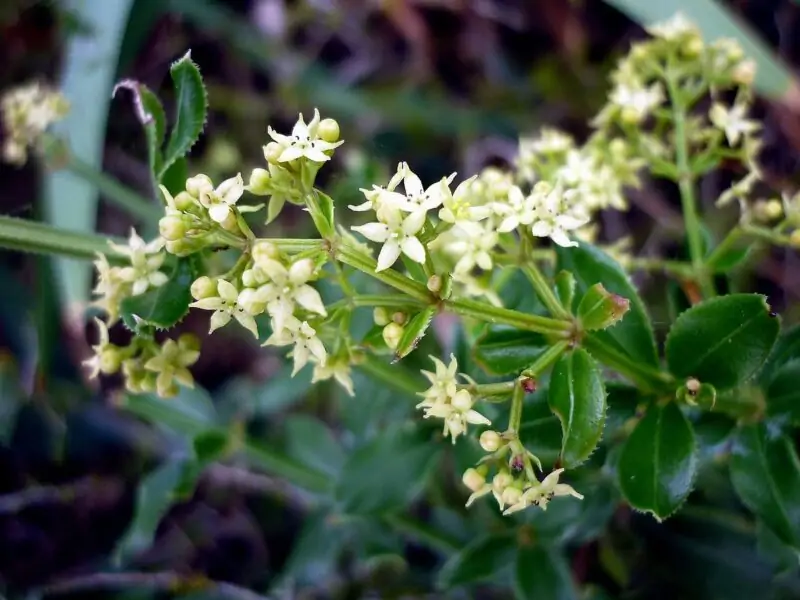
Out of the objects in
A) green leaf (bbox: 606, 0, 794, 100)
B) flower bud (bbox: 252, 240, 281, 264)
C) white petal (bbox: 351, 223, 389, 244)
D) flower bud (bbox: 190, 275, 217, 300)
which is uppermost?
green leaf (bbox: 606, 0, 794, 100)

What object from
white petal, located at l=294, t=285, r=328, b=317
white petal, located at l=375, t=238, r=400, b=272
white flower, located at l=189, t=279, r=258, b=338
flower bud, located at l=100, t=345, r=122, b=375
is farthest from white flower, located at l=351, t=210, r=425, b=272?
flower bud, located at l=100, t=345, r=122, b=375

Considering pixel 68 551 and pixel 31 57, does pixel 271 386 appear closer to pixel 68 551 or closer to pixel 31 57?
pixel 68 551

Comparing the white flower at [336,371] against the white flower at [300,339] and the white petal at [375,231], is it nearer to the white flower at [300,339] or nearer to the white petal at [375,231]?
the white flower at [300,339]

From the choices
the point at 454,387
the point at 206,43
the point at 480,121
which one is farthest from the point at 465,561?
the point at 206,43

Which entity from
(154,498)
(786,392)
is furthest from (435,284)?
(154,498)

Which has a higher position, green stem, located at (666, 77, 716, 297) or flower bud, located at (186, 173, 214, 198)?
green stem, located at (666, 77, 716, 297)

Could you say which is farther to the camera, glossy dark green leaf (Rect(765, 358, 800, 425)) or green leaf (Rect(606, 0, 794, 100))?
green leaf (Rect(606, 0, 794, 100))

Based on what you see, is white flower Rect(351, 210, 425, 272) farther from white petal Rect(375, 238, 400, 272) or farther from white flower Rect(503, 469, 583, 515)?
white flower Rect(503, 469, 583, 515)
